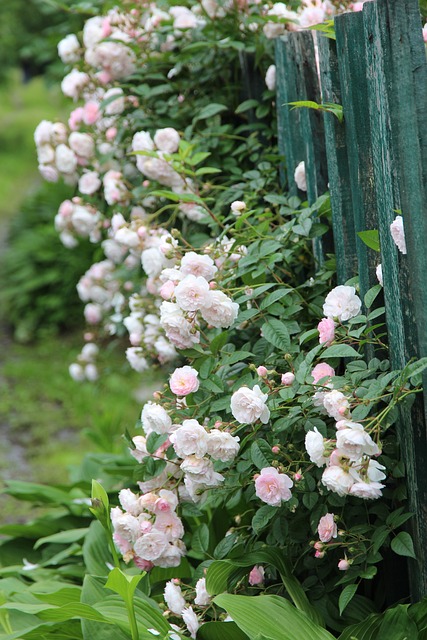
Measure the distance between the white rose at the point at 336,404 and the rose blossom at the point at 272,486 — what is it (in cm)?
17

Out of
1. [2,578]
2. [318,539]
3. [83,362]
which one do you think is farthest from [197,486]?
[83,362]

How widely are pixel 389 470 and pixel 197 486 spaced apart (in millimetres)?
406

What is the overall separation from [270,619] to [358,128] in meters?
1.06

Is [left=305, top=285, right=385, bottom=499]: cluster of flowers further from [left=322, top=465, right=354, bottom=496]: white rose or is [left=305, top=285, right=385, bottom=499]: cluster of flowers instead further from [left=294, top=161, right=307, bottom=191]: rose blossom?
[left=294, top=161, right=307, bottom=191]: rose blossom

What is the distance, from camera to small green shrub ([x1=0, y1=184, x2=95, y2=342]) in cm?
702

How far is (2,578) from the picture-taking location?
270 cm

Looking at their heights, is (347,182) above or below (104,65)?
below

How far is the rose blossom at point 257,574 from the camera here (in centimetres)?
195

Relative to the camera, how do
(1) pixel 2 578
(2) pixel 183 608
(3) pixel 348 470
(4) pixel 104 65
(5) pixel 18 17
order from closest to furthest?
1. (3) pixel 348 470
2. (2) pixel 183 608
3. (1) pixel 2 578
4. (4) pixel 104 65
5. (5) pixel 18 17

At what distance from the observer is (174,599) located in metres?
1.92

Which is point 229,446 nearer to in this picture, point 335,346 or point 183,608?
point 335,346

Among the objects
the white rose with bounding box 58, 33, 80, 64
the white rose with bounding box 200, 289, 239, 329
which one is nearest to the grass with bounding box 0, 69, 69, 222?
the white rose with bounding box 58, 33, 80, 64

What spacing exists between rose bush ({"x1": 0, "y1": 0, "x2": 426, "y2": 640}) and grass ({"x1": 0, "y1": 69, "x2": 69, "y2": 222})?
775 cm

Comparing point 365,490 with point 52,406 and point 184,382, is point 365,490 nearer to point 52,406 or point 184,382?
point 184,382
